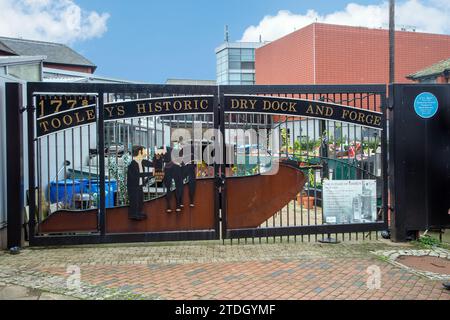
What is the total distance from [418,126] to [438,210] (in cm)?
147

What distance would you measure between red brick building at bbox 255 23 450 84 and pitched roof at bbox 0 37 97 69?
21360 millimetres

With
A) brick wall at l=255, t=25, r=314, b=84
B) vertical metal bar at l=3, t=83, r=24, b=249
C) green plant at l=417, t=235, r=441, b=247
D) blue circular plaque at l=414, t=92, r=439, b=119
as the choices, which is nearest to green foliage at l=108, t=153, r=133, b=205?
vertical metal bar at l=3, t=83, r=24, b=249

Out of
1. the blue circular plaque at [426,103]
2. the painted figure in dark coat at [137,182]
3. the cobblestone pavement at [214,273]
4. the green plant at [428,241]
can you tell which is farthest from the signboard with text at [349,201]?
the painted figure in dark coat at [137,182]

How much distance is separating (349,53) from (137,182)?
43.2 metres

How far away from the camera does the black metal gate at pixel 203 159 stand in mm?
6980

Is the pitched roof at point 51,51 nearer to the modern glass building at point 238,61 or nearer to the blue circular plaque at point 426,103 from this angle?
the blue circular plaque at point 426,103

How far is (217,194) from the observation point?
7191mm

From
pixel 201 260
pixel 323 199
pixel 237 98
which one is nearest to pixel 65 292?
pixel 201 260

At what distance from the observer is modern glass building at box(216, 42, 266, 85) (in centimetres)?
8212

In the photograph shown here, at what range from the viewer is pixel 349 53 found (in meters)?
46.1

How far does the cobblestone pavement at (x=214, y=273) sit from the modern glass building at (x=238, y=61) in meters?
76.0

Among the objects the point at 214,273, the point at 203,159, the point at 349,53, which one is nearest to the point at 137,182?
the point at 203,159

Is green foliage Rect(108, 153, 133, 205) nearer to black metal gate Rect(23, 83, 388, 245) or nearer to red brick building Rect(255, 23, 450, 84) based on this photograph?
black metal gate Rect(23, 83, 388, 245)
